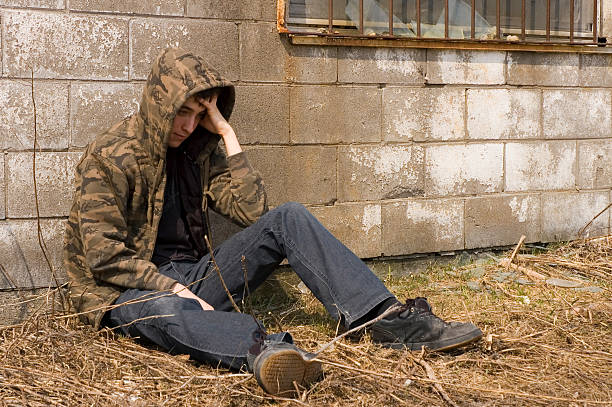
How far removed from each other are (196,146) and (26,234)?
0.94 metres

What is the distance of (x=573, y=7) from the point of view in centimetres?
498

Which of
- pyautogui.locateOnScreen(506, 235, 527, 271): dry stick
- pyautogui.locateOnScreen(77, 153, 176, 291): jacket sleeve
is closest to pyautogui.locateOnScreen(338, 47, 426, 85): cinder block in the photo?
pyautogui.locateOnScreen(506, 235, 527, 271): dry stick

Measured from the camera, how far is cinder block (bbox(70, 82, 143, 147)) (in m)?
3.61

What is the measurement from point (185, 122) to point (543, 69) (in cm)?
261

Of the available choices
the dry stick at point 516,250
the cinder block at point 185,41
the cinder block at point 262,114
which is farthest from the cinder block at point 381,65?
the dry stick at point 516,250

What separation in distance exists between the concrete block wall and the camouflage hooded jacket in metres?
0.46

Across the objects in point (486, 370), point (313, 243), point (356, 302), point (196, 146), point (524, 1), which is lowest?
point (486, 370)

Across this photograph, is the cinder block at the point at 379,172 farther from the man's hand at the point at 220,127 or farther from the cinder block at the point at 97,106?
the cinder block at the point at 97,106

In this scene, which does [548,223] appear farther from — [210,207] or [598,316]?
[210,207]

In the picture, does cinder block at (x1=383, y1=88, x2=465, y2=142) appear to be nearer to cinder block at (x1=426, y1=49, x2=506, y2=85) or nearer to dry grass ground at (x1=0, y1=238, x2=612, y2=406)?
cinder block at (x1=426, y1=49, x2=506, y2=85)

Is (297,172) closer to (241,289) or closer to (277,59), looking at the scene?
(277,59)

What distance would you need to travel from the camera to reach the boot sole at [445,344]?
3000 mm

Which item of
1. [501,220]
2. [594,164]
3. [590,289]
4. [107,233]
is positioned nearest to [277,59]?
[107,233]

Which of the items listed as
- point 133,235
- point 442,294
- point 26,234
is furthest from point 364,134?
point 26,234
